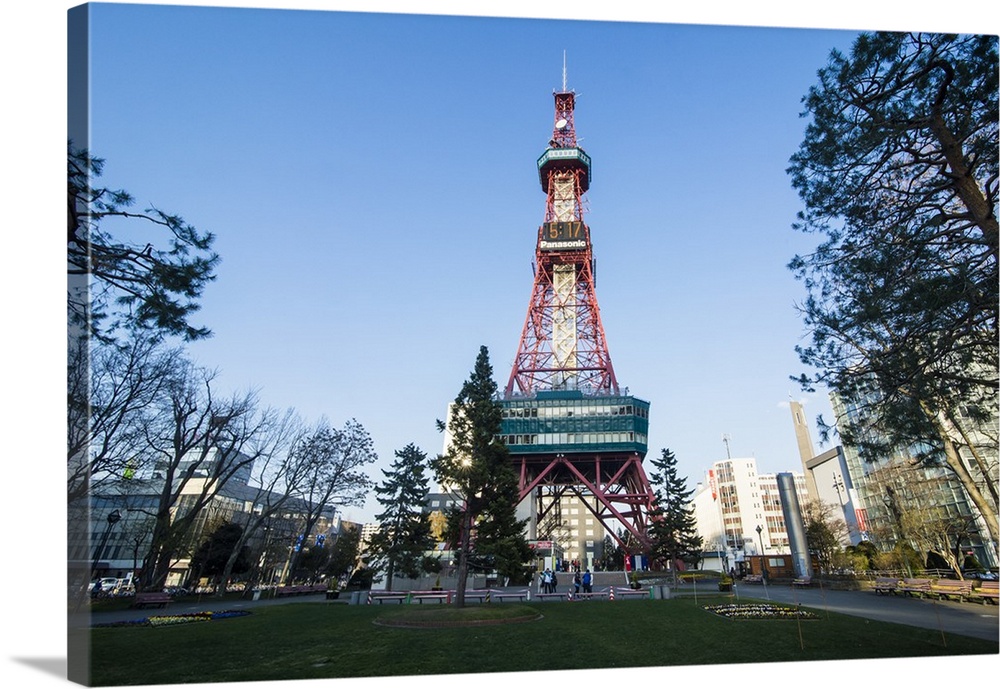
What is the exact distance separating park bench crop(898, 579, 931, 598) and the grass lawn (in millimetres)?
6359

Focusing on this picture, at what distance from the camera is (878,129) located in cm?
1032

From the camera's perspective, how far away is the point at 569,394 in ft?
168

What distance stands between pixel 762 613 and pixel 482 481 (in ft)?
31.5

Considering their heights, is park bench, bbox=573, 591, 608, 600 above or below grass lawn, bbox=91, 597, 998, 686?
below

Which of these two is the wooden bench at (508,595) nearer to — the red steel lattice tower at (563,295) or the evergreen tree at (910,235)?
the evergreen tree at (910,235)

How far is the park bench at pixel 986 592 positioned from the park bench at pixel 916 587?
1.94 metres

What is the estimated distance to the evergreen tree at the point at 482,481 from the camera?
754 inches

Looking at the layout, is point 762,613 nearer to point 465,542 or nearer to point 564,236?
point 465,542

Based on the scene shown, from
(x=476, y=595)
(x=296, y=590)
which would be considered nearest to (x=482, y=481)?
(x=476, y=595)

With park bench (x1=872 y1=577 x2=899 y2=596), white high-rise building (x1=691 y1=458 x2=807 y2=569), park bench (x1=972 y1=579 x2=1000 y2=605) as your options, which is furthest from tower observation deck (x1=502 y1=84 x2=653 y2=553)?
white high-rise building (x1=691 y1=458 x2=807 y2=569)

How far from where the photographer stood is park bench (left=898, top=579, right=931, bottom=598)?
57.7 feet

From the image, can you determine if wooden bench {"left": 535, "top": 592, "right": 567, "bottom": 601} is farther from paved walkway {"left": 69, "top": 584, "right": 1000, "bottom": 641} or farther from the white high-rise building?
the white high-rise building

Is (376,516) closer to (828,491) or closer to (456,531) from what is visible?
(456,531)

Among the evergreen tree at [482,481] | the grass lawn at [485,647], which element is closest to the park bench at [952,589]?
the grass lawn at [485,647]
